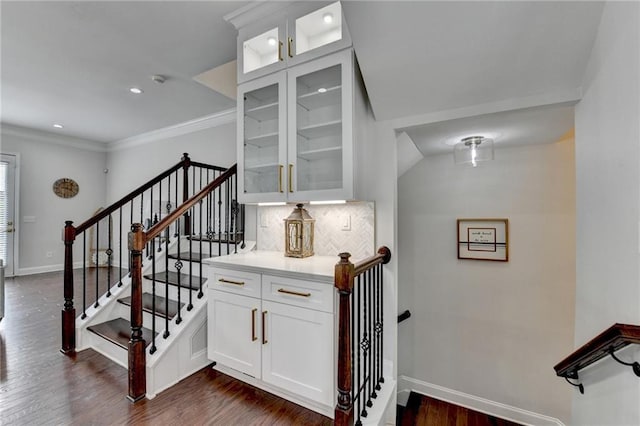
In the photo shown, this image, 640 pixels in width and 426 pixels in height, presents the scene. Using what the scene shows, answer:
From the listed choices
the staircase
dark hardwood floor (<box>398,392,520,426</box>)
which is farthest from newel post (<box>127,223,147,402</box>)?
dark hardwood floor (<box>398,392,520,426</box>)

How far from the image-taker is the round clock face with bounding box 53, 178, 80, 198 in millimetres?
5578

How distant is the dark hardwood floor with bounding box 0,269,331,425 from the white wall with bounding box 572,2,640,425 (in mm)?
1421

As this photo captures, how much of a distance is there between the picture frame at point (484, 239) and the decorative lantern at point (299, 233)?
1.76m

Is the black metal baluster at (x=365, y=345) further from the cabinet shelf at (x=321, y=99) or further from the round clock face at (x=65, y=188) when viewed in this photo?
the round clock face at (x=65, y=188)

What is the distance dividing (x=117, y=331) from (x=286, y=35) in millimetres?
2802

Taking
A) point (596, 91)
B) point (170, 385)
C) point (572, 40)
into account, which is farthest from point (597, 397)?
point (170, 385)

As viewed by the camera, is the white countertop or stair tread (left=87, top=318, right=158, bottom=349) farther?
stair tread (left=87, top=318, right=158, bottom=349)

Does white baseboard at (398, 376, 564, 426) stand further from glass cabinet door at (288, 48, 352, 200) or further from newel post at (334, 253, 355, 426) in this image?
glass cabinet door at (288, 48, 352, 200)

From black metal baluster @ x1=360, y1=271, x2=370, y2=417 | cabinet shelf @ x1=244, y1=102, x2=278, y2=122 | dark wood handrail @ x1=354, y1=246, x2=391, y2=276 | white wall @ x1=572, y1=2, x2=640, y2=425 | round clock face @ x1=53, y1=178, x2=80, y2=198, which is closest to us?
white wall @ x1=572, y1=2, x2=640, y2=425

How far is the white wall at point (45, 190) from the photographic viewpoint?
17.0ft

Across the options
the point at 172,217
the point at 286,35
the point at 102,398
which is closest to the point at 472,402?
the point at 102,398

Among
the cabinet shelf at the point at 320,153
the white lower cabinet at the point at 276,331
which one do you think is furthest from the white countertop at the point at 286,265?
the cabinet shelf at the point at 320,153

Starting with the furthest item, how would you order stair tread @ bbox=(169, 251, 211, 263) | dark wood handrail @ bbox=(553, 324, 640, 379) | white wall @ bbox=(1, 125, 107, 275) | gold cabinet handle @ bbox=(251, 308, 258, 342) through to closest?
1. white wall @ bbox=(1, 125, 107, 275)
2. stair tread @ bbox=(169, 251, 211, 263)
3. gold cabinet handle @ bbox=(251, 308, 258, 342)
4. dark wood handrail @ bbox=(553, 324, 640, 379)

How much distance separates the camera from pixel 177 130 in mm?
4930
